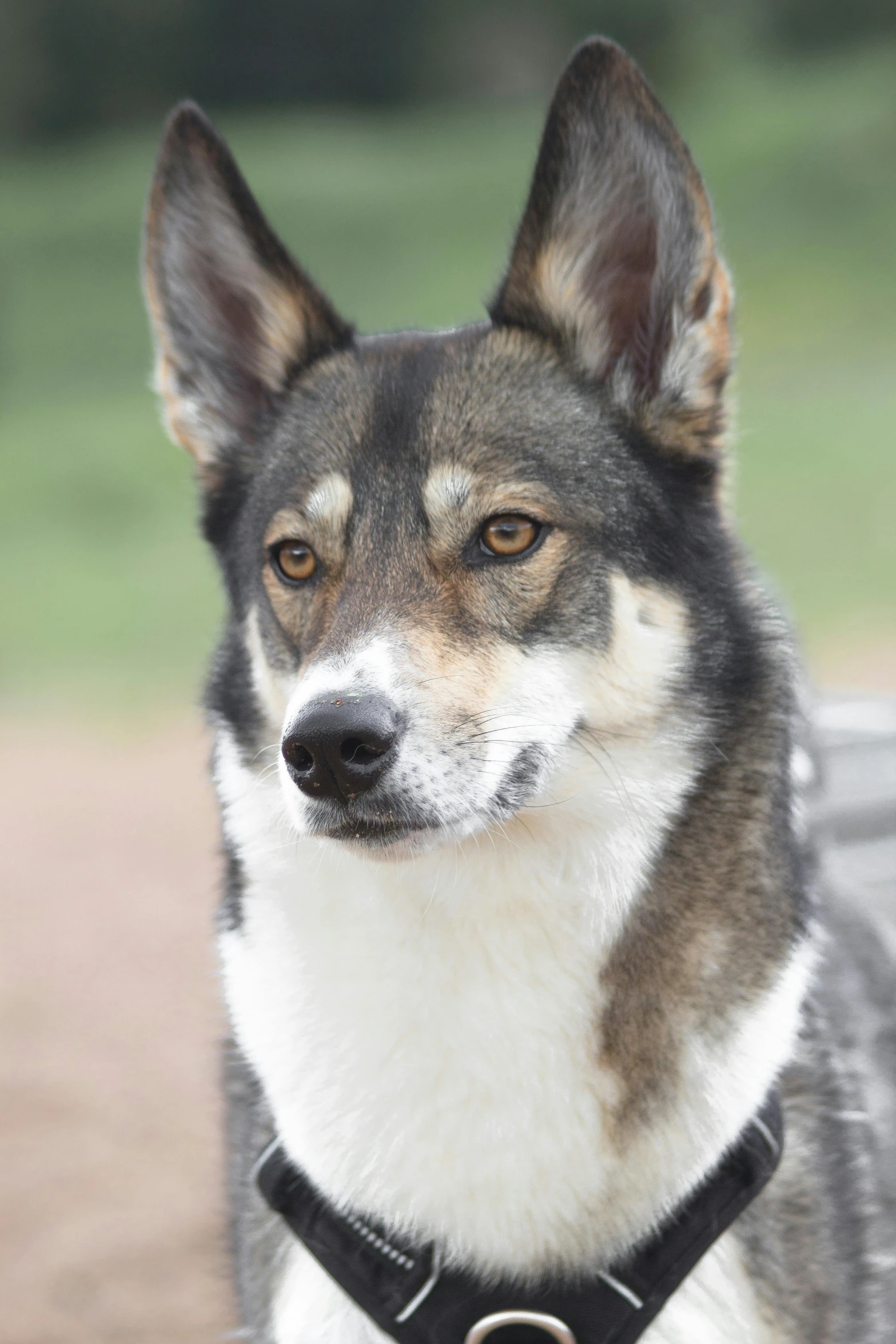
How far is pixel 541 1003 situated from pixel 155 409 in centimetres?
1653

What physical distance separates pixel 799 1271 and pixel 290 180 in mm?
25890

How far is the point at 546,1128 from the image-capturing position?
229cm

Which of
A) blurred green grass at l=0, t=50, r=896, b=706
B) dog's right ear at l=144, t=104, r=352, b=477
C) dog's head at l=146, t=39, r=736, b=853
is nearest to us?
dog's head at l=146, t=39, r=736, b=853

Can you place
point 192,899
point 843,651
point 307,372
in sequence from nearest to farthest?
point 307,372, point 192,899, point 843,651

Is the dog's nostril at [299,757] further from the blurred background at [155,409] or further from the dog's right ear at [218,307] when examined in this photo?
the blurred background at [155,409]

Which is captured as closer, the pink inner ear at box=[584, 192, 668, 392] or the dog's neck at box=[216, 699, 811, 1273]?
the dog's neck at box=[216, 699, 811, 1273]

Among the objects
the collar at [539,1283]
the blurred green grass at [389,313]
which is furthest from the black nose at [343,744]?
the blurred green grass at [389,313]

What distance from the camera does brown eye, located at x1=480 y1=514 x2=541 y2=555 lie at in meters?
2.52

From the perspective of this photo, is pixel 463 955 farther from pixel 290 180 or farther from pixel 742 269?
pixel 290 180

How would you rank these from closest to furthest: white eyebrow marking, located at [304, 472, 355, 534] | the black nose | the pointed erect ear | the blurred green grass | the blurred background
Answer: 1. the black nose
2. the pointed erect ear
3. white eyebrow marking, located at [304, 472, 355, 534]
4. the blurred background
5. the blurred green grass

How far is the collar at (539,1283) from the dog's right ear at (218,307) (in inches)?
61.6

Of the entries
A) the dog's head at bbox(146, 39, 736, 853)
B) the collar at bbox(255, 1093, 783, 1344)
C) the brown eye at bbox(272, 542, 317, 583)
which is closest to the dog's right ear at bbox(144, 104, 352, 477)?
the dog's head at bbox(146, 39, 736, 853)

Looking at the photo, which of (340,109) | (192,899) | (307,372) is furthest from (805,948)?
(340,109)

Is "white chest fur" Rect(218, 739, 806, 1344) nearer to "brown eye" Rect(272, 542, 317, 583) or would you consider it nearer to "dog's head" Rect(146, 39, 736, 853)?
"dog's head" Rect(146, 39, 736, 853)
